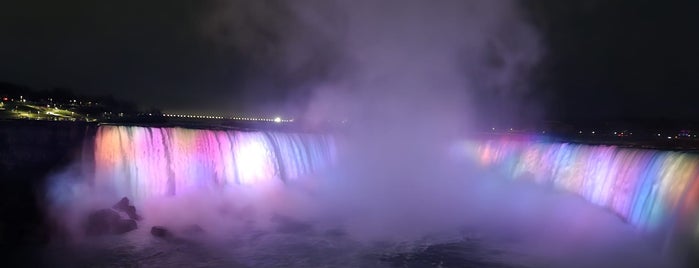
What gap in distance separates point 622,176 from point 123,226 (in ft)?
47.5

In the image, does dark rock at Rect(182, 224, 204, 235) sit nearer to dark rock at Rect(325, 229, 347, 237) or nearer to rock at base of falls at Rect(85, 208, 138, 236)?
rock at base of falls at Rect(85, 208, 138, 236)

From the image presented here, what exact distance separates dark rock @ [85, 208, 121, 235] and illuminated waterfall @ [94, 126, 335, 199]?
2376mm

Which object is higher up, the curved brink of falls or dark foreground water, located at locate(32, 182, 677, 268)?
the curved brink of falls

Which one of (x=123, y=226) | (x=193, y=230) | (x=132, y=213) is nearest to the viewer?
(x=123, y=226)

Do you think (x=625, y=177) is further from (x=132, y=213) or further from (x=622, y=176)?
(x=132, y=213)

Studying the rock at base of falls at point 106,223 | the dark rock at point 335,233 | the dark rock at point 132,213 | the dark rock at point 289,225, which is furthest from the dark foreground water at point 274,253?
the dark rock at point 132,213

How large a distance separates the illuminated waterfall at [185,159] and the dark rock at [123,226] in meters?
2.56

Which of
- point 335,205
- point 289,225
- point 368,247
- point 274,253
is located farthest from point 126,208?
point 335,205

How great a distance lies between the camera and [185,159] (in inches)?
782

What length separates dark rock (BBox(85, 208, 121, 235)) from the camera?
15.1 meters

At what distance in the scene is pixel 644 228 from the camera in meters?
14.2

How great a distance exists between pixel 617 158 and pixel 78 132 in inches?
660

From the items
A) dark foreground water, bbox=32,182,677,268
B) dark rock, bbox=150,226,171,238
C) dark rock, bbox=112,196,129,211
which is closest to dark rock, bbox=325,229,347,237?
dark foreground water, bbox=32,182,677,268

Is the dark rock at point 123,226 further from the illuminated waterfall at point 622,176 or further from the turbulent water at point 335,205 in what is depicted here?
the illuminated waterfall at point 622,176
